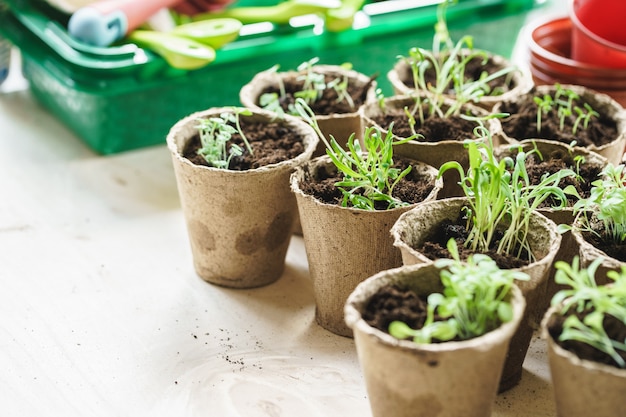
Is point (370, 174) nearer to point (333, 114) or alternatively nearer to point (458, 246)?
point (458, 246)

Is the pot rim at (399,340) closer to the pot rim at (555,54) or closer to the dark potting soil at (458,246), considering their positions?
the dark potting soil at (458,246)

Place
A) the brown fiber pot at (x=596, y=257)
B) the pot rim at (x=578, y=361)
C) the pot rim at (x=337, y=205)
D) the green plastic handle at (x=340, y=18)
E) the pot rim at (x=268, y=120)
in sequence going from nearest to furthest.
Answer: the pot rim at (x=578, y=361), the brown fiber pot at (x=596, y=257), the pot rim at (x=337, y=205), the pot rim at (x=268, y=120), the green plastic handle at (x=340, y=18)

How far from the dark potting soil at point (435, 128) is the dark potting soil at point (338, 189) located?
0.14 meters

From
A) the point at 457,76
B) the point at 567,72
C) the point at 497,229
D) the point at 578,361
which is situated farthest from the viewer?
the point at 567,72

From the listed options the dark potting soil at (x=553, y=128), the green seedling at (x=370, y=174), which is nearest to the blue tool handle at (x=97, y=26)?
the green seedling at (x=370, y=174)

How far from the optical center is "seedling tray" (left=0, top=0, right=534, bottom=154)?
1755 mm

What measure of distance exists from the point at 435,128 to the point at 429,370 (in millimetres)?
660

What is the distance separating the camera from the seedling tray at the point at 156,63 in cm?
175

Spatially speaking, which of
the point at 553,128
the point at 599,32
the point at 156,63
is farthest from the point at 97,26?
the point at 599,32

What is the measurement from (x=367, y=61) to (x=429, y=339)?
1192 mm

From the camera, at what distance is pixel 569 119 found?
1.57 metres

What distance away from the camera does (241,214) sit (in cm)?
136

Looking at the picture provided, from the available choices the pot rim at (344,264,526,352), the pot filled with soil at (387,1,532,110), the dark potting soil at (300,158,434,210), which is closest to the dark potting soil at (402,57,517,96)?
the pot filled with soil at (387,1,532,110)

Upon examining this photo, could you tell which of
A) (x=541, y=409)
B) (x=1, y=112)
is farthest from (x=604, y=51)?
(x=1, y=112)
